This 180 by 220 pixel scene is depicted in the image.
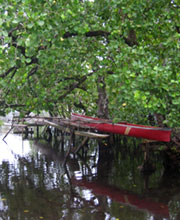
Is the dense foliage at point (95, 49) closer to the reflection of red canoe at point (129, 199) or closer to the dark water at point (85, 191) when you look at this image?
the reflection of red canoe at point (129, 199)

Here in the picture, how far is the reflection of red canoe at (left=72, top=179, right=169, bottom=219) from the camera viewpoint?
7.18 m

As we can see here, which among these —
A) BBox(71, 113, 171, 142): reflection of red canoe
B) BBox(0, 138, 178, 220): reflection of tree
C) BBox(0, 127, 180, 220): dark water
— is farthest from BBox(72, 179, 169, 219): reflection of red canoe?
BBox(71, 113, 171, 142): reflection of red canoe

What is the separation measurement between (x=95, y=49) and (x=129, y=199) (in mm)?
5000

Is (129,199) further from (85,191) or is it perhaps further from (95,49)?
(95,49)

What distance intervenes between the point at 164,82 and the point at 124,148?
42.3 ft

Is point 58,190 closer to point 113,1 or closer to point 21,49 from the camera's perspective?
point 21,49

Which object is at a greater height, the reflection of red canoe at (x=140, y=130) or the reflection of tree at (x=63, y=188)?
the reflection of red canoe at (x=140, y=130)

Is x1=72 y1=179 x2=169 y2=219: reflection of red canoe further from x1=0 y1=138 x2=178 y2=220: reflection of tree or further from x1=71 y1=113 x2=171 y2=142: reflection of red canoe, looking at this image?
x1=71 y1=113 x2=171 y2=142: reflection of red canoe

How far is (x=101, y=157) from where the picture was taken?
51.7 feet

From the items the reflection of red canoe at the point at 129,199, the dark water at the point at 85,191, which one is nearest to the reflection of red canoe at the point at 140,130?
the dark water at the point at 85,191

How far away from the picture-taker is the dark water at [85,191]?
6.87m

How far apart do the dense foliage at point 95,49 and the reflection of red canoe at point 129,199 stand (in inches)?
85.5

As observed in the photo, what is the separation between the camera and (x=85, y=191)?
351 inches

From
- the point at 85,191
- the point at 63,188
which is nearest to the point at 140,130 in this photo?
the point at 85,191
